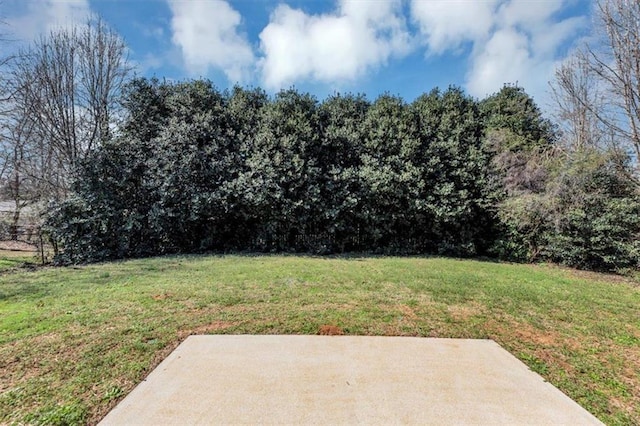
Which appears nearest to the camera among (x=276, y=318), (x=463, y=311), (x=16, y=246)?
(x=276, y=318)

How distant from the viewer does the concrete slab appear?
208 cm

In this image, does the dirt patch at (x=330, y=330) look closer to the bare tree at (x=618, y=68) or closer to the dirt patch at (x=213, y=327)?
the dirt patch at (x=213, y=327)

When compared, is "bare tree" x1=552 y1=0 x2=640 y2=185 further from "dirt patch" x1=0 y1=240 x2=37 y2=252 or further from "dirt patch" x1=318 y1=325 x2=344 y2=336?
"dirt patch" x1=0 y1=240 x2=37 y2=252

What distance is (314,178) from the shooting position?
9.52m

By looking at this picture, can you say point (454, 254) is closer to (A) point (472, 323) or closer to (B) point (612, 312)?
(B) point (612, 312)

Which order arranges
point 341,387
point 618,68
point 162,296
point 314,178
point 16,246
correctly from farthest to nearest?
point 16,246 < point 314,178 < point 618,68 < point 162,296 < point 341,387

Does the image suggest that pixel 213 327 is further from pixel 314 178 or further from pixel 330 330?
pixel 314 178

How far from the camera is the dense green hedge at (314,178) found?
354 inches

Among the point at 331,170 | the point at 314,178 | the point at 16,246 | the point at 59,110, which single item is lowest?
the point at 16,246

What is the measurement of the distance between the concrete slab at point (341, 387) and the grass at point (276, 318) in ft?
0.77

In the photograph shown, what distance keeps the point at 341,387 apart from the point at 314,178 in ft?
24.6

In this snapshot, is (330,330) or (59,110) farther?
(59,110)

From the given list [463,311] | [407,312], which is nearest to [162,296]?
[407,312]

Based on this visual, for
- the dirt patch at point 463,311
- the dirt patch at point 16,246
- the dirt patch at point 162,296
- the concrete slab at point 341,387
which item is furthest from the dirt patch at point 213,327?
the dirt patch at point 16,246
